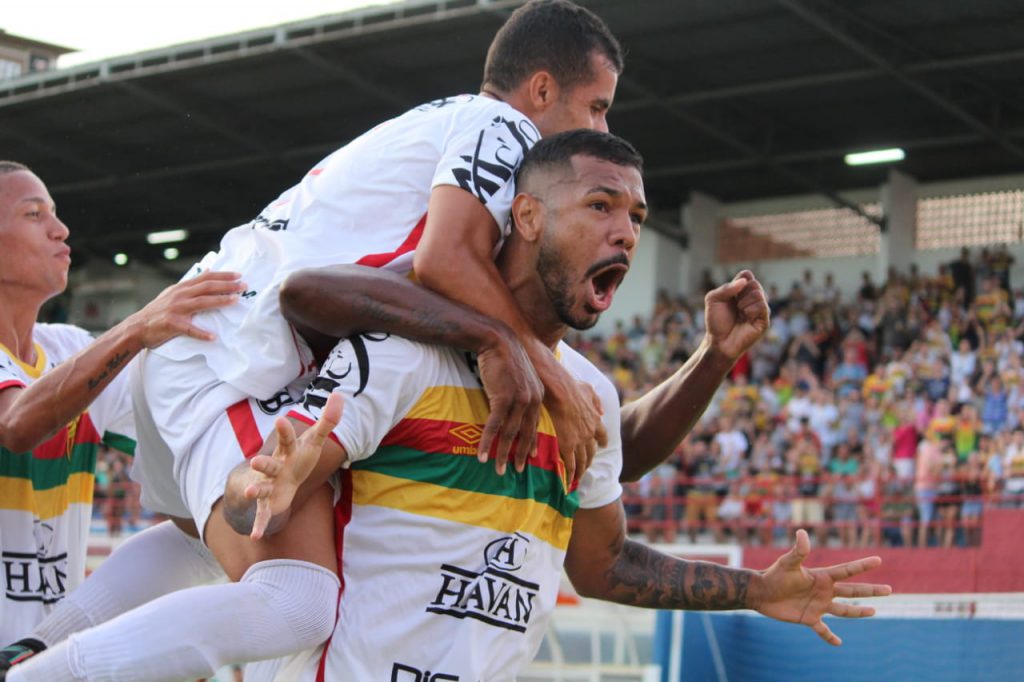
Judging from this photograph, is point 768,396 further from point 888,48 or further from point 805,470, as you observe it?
point 888,48

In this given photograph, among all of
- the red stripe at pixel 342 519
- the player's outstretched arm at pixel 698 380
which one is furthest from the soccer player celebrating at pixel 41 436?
the player's outstretched arm at pixel 698 380

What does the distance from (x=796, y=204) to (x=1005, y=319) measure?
25.2 feet

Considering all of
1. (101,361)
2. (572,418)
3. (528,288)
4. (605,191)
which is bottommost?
(572,418)

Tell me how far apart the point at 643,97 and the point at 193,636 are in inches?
769

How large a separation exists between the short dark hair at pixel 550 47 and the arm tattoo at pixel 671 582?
1513mm

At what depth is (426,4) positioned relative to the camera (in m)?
20.1

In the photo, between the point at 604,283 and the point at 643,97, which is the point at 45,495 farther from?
the point at 643,97

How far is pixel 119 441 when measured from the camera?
541cm

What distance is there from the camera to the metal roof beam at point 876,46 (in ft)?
61.9

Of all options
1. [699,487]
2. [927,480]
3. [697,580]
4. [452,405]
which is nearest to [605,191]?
[452,405]

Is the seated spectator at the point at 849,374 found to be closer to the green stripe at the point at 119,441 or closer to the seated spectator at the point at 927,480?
the seated spectator at the point at 927,480

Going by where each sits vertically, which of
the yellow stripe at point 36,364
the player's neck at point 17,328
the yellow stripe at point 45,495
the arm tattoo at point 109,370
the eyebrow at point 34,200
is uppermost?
the eyebrow at point 34,200

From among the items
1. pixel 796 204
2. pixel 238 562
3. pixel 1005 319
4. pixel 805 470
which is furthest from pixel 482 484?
pixel 796 204

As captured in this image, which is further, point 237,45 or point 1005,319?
point 237,45
